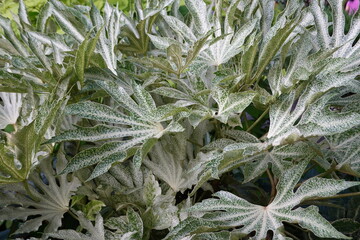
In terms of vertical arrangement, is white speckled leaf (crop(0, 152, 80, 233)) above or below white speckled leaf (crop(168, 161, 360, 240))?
above

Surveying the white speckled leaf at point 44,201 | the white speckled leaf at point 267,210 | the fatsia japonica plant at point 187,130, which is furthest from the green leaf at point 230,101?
the white speckled leaf at point 44,201

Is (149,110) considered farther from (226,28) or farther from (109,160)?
(226,28)

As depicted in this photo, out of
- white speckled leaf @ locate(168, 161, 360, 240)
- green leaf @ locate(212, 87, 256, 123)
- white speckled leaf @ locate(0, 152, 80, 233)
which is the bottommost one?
white speckled leaf @ locate(168, 161, 360, 240)

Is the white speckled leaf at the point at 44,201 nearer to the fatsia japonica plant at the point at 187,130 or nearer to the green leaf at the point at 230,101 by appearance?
the fatsia japonica plant at the point at 187,130

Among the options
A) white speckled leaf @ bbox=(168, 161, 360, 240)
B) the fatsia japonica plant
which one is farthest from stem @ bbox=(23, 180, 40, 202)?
white speckled leaf @ bbox=(168, 161, 360, 240)

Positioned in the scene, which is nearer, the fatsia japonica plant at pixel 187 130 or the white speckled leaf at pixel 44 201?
the fatsia japonica plant at pixel 187 130

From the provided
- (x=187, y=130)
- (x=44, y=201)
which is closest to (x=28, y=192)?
(x=44, y=201)

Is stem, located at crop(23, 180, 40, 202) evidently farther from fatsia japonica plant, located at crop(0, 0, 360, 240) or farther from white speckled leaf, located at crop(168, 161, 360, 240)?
white speckled leaf, located at crop(168, 161, 360, 240)

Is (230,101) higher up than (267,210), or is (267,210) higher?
(230,101)

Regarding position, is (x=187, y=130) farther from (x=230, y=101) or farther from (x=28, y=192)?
(x=28, y=192)
